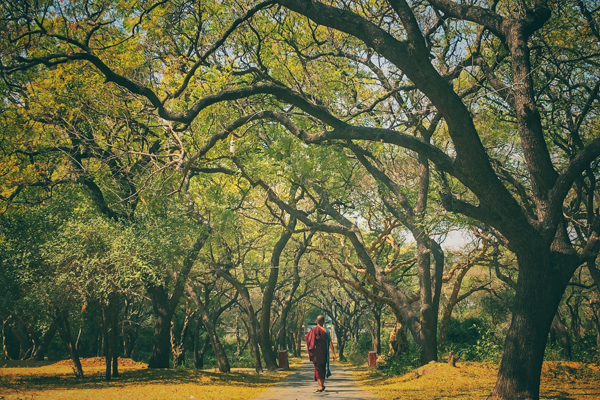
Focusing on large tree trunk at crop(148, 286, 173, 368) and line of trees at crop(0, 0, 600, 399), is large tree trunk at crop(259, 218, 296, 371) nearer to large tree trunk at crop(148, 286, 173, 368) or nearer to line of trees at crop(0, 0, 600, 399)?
line of trees at crop(0, 0, 600, 399)

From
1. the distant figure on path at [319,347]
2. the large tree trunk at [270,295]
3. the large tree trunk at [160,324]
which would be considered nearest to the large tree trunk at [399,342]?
the large tree trunk at [270,295]

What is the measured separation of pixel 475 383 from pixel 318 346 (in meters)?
5.07

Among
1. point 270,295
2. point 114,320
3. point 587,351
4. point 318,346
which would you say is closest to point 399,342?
point 270,295

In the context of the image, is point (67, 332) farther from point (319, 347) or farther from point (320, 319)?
point (320, 319)

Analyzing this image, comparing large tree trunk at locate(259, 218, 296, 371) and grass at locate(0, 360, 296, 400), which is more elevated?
large tree trunk at locate(259, 218, 296, 371)

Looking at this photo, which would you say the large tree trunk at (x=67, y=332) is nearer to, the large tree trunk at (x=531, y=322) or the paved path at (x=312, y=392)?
the paved path at (x=312, y=392)

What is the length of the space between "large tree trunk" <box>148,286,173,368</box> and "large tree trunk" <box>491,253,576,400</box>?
47.3 feet

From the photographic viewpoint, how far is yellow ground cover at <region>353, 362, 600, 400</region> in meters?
10.7

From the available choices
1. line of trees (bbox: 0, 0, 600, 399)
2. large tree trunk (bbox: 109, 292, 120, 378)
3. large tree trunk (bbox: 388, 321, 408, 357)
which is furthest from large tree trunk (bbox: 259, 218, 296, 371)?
large tree trunk (bbox: 109, 292, 120, 378)

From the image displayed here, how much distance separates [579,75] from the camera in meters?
13.9

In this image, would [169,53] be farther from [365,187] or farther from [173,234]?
[365,187]

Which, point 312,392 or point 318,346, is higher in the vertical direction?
point 318,346

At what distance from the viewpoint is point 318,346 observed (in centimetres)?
1105

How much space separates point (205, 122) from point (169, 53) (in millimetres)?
2315
